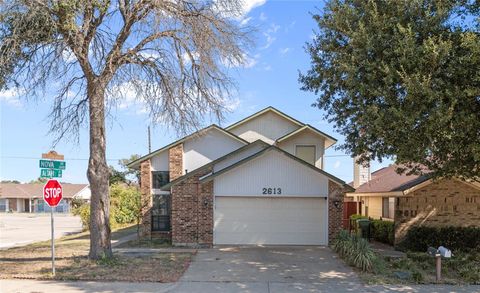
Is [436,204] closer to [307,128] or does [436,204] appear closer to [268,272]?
[307,128]

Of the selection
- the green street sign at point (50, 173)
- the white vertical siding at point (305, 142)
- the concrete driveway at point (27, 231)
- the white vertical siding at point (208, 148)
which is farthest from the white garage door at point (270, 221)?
the concrete driveway at point (27, 231)

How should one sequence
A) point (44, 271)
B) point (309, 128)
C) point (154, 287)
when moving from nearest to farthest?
point (154, 287)
point (44, 271)
point (309, 128)

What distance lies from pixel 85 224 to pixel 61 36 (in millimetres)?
21441

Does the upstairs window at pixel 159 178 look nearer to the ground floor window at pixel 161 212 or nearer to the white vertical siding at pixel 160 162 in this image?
the white vertical siding at pixel 160 162

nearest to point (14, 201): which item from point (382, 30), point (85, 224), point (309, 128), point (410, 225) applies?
point (85, 224)

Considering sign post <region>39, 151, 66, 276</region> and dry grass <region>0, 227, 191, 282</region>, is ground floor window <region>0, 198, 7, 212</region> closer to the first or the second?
dry grass <region>0, 227, 191, 282</region>

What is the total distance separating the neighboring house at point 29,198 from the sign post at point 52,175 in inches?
2750

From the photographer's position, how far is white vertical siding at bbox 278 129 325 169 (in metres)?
23.8

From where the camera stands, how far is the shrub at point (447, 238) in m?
18.1

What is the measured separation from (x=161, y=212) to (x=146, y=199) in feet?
3.19

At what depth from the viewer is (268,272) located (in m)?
12.9

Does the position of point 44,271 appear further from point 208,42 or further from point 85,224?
point 85,224

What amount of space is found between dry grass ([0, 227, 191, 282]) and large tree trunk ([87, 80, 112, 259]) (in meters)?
0.56

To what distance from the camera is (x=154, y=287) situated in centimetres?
1063
